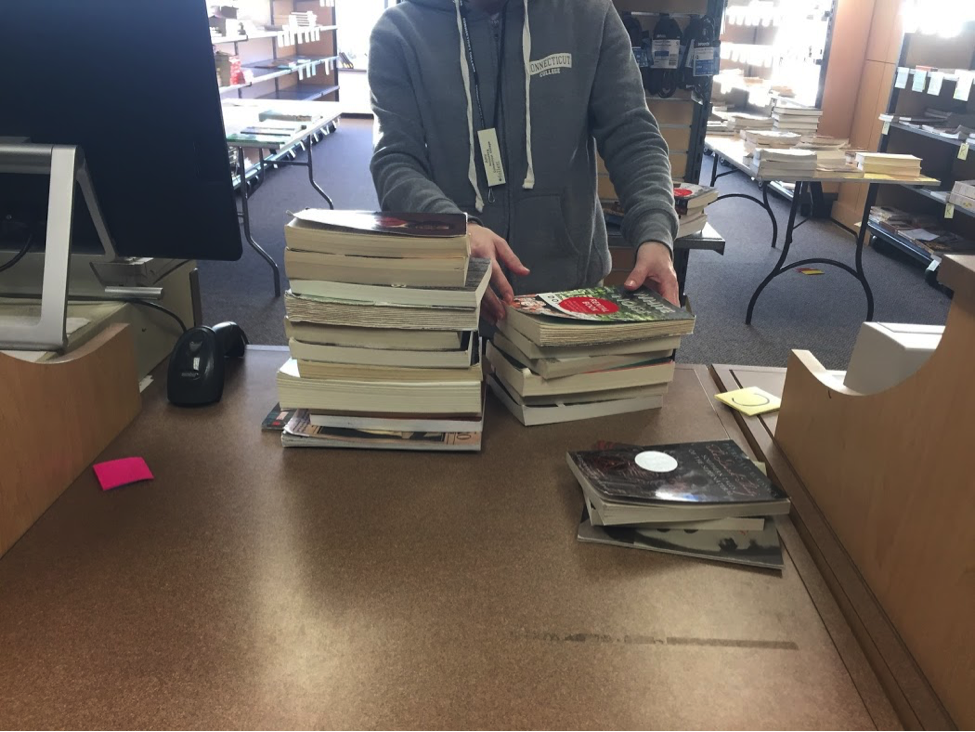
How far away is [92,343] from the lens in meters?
0.90

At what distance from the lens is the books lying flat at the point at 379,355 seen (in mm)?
869

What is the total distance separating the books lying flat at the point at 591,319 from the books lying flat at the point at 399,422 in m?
0.13

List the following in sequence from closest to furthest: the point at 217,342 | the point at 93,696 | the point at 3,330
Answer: the point at 93,696, the point at 3,330, the point at 217,342

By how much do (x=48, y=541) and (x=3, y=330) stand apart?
0.96ft

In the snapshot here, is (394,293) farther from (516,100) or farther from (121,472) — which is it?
A: (516,100)

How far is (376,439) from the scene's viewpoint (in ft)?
3.00

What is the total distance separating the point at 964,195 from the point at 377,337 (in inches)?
152

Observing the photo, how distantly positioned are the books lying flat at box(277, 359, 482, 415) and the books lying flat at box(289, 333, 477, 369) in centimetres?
2

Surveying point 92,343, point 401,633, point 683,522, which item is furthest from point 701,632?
point 92,343

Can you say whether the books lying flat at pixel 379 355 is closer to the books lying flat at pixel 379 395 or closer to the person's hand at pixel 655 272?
the books lying flat at pixel 379 395

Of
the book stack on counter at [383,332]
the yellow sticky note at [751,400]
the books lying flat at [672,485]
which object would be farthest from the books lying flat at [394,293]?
the yellow sticky note at [751,400]

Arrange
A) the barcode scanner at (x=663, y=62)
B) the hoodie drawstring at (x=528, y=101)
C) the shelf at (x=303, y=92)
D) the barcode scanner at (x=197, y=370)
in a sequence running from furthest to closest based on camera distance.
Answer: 1. the shelf at (x=303, y=92)
2. the barcode scanner at (x=663, y=62)
3. the hoodie drawstring at (x=528, y=101)
4. the barcode scanner at (x=197, y=370)

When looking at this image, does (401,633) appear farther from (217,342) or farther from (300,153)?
(300,153)

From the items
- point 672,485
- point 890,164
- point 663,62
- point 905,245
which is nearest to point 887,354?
point 672,485
